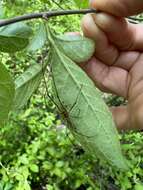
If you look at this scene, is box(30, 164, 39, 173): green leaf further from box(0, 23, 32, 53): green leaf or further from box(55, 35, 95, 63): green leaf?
box(0, 23, 32, 53): green leaf

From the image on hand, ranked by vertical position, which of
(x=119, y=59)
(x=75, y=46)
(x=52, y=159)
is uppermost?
(x=75, y=46)

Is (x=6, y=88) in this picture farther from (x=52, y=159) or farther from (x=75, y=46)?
(x=52, y=159)

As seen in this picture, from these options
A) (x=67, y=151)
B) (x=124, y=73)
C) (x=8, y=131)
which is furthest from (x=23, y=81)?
(x=8, y=131)

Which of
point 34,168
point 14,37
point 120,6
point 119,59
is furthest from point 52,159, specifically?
point 14,37

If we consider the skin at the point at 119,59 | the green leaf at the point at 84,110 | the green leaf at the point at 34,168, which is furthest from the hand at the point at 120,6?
the green leaf at the point at 34,168

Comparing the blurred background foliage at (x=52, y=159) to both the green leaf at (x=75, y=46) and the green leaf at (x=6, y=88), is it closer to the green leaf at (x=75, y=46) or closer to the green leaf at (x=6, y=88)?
the green leaf at (x=75, y=46)

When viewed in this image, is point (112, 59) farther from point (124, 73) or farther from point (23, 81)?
point (23, 81)
